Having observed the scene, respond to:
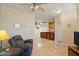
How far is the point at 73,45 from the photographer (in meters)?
2.47

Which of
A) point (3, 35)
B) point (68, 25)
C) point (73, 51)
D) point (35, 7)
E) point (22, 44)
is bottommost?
point (73, 51)

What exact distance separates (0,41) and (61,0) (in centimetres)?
121

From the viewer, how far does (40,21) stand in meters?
2.66

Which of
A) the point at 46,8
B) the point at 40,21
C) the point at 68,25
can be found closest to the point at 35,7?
the point at 46,8

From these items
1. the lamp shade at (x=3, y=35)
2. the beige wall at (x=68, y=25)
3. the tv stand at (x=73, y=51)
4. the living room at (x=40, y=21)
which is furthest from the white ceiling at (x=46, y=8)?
the tv stand at (x=73, y=51)

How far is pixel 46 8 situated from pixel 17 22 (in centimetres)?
58

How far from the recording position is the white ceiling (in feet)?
7.71

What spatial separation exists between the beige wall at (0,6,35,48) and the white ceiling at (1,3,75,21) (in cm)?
9

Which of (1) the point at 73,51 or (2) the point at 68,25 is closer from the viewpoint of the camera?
(1) the point at 73,51

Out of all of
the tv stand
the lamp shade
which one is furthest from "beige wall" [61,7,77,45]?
the lamp shade

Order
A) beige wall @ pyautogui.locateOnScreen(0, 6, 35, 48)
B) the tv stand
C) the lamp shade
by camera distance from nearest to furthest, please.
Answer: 1. the lamp shade
2. the tv stand
3. beige wall @ pyautogui.locateOnScreen(0, 6, 35, 48)

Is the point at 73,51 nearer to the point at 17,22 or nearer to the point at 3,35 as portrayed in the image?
the point at 17,22

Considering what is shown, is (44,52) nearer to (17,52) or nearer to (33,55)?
(33,55)

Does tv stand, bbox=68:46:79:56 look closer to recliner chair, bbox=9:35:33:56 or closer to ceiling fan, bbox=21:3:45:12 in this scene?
recliner chair, bbox=9:35:33:56
